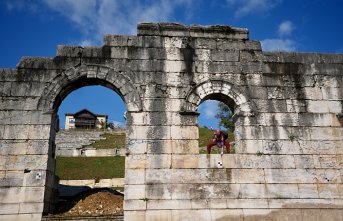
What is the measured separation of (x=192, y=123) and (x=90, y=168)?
17.0 meters

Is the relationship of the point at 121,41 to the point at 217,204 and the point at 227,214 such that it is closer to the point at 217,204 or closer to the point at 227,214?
the point at 217,204

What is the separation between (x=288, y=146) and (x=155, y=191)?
412cm

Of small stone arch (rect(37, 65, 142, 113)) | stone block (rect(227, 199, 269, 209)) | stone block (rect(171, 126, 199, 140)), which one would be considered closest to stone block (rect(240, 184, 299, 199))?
stone block (rect(227, 199, 269, 209))

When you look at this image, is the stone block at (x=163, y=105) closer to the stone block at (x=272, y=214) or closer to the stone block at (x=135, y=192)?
the stone block at (x=135, y=192)

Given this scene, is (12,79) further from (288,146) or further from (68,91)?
(288,146)

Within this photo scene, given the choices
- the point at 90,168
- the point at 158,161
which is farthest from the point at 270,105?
the point at 90,168

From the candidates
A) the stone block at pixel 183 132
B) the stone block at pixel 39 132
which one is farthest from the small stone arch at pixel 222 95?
the stone block at pixel 39 132

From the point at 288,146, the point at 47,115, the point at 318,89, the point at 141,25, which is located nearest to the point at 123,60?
A: the point at 141,25

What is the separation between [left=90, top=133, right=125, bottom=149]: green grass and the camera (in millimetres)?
35125

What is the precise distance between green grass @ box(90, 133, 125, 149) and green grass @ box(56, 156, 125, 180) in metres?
6.19

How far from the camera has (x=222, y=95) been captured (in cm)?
999

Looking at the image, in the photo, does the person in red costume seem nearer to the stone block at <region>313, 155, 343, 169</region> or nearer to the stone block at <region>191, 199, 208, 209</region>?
the stone block at <region>191, 199, 208, 209</region>

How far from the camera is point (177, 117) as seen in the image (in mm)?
9461

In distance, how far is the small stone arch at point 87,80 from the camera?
369 inches
